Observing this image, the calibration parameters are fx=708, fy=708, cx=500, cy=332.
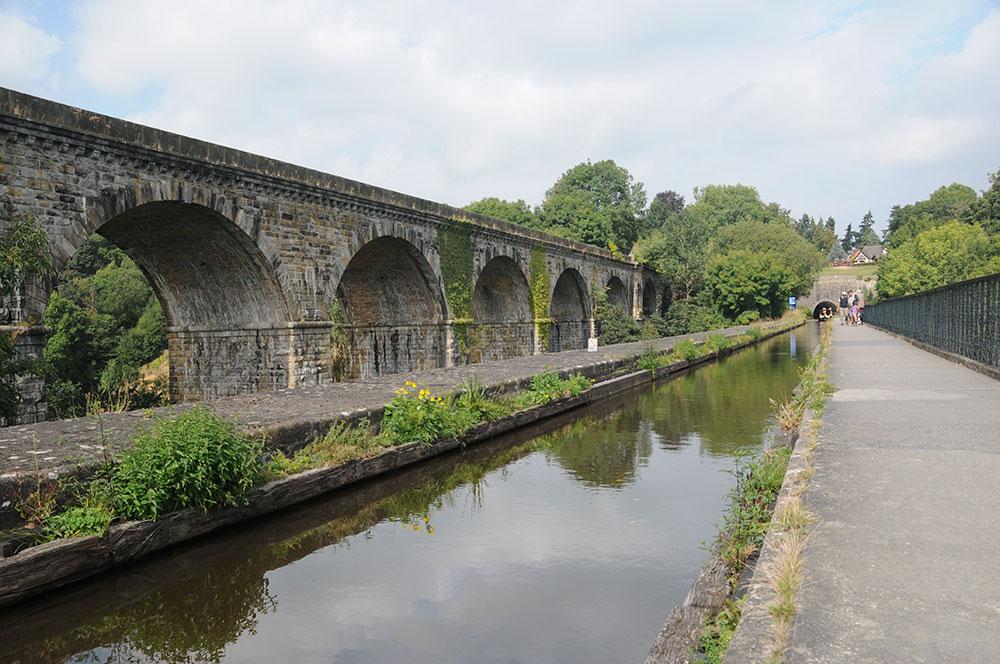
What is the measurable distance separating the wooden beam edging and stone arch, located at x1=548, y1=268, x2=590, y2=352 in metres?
24.1

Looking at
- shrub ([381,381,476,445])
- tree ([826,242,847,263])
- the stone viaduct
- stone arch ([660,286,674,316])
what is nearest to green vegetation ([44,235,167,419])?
the stone viaduct

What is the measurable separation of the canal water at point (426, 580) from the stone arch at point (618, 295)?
3075 centimetres

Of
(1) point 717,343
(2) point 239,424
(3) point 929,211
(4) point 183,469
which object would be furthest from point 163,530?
(3) point 929,211

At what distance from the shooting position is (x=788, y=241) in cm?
5841

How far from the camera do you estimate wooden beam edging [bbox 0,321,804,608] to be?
4379mm

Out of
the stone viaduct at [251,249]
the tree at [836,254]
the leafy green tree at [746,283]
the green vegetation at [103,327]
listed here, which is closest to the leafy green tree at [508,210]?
the leafy green tree at [746,283]

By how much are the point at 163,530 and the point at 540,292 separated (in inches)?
911

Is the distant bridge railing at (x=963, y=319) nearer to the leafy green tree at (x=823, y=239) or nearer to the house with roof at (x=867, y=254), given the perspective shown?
the house with roof at (x=867, y=254)

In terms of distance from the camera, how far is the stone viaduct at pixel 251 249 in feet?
33.0

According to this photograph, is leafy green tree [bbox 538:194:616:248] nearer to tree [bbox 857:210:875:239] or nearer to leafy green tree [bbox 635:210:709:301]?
leafy green tree [bbox 635:210:709:301]

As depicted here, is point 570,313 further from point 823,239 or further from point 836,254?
point 836,254

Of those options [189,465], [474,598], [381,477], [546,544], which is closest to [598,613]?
[474,598]

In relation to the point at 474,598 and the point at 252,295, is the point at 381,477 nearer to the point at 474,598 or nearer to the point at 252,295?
the point at 474,598

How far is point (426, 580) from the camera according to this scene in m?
4.93
